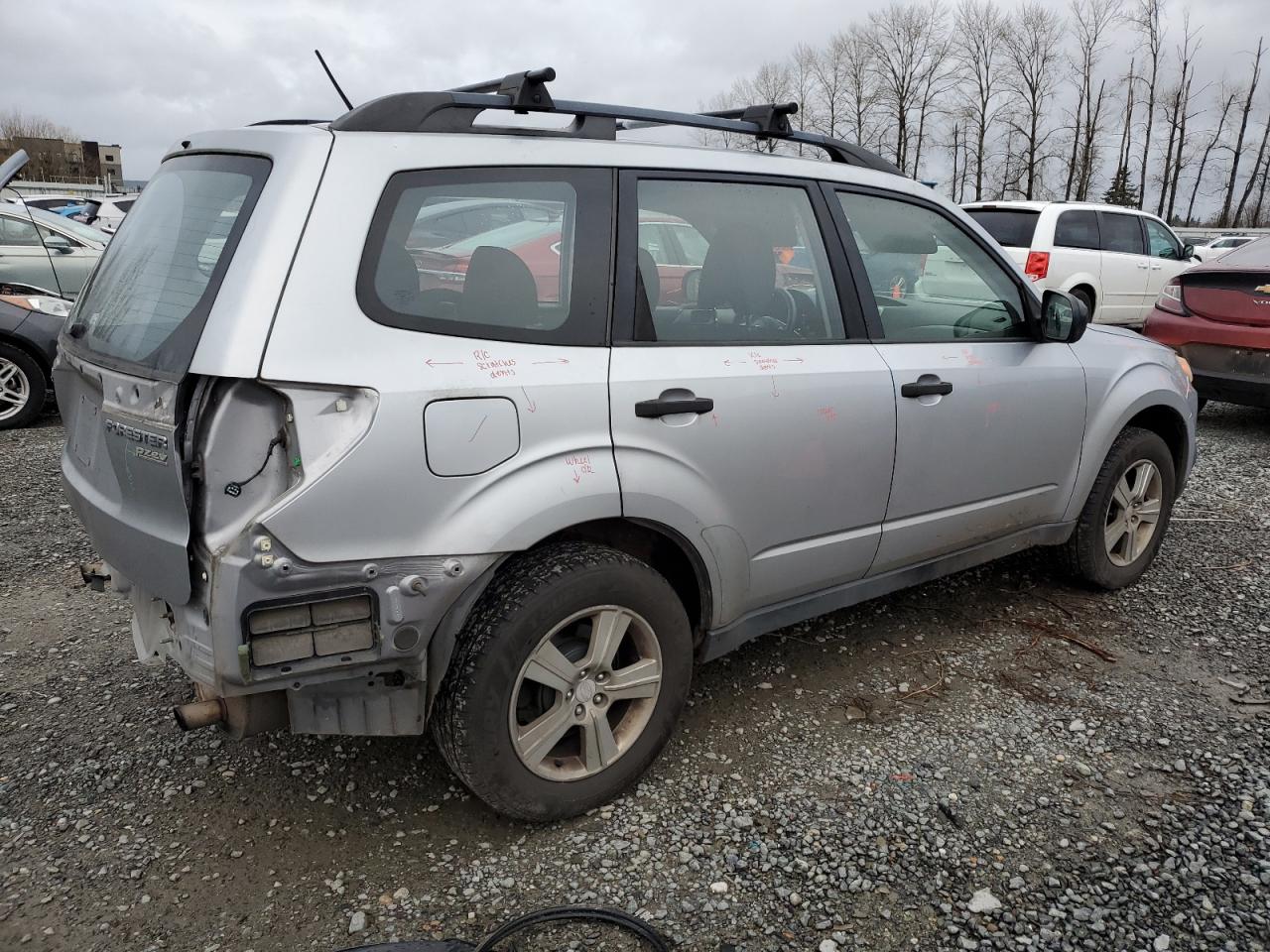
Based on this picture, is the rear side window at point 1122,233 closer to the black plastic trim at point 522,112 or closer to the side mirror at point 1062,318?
the side mirror at point 1062,318

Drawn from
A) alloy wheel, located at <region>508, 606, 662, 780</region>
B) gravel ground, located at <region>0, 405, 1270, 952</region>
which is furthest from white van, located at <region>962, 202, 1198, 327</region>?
alloy wheel, located at <region>508, 606, 662, 780</region>

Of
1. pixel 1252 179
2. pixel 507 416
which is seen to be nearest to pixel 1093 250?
pixel 507 416

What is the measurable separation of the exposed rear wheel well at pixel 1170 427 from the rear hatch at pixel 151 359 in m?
3.70

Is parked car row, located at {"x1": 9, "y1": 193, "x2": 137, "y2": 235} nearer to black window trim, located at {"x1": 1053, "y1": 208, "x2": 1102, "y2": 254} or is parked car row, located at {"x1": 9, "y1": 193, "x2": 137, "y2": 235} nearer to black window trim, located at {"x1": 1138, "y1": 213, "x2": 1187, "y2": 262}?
black window trim, located at {"x1": 1053, "y1": 208, "x2": 1102, "y2": 254}

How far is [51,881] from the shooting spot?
243cm

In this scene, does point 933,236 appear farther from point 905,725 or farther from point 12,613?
point 12,613

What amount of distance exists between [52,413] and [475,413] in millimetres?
7195

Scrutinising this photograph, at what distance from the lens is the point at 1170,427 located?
437 centimetres

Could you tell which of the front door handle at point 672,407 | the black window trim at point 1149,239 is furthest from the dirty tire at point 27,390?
the black window trim at point 1149,239

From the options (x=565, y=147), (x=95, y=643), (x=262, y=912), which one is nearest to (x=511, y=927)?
(x=262, y=912)

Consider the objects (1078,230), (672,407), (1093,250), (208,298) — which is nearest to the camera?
(208,298)

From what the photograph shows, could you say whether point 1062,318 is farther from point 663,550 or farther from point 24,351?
point 24,351

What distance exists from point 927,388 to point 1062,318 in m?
0.83

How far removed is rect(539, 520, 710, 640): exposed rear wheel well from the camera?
8.66ft
